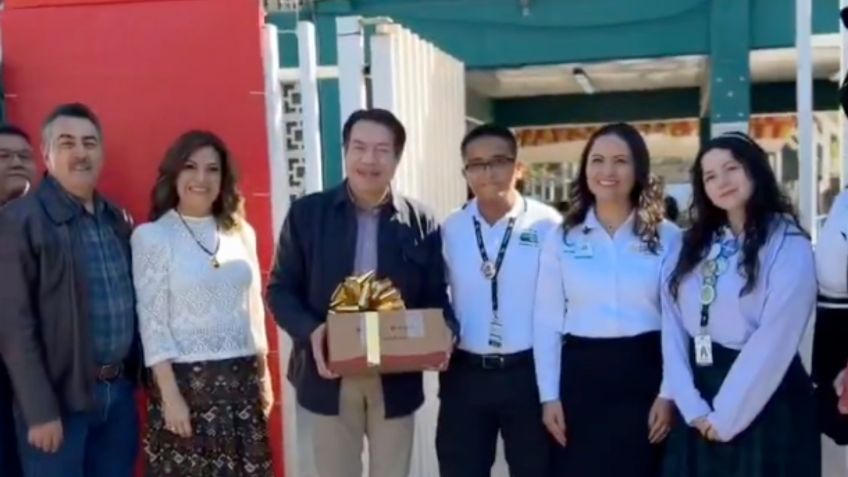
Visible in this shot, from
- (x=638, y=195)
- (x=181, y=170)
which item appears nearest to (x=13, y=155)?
(x=181, y=170)

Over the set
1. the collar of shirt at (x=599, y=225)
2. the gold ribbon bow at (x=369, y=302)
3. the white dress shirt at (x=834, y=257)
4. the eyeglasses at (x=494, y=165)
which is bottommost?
the gold ribbon bow at (x=369, y=302)

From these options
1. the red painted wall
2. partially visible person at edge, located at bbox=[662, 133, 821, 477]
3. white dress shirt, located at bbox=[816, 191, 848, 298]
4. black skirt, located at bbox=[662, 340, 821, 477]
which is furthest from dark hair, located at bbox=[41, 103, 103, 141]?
white dress shirt, located at bbox=[816, 191, 848, 298]

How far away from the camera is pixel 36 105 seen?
4523mm

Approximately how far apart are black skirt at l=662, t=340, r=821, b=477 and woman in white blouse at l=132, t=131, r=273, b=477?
1547mm

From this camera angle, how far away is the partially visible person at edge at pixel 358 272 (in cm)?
358

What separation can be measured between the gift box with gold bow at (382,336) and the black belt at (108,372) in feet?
2.63

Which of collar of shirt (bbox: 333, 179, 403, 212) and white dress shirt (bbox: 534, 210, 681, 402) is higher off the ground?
collar of shirt (bbox: 333, 179, 403, 212)

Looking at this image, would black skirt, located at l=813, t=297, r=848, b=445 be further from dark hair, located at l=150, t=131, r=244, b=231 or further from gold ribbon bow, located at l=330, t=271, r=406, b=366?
dark hair, located at l=150, t=131, r=244, b=231

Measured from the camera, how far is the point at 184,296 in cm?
366

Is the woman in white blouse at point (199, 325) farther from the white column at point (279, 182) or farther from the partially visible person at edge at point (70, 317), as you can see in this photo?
the white column at point (279, 182)

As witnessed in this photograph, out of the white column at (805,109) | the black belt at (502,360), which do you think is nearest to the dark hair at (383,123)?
the black belt at (502,360)

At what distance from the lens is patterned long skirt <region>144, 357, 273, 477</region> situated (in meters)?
3.69

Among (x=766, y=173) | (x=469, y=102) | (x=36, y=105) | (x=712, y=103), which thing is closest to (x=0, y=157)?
(x=36, y=105)

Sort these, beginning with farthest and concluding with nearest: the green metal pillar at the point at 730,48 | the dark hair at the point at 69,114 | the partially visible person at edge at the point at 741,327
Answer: the green metal pillar at the point at 730,48
the dark hair at the point at 69,114
the partially visible person at edge at the point at 741,327
